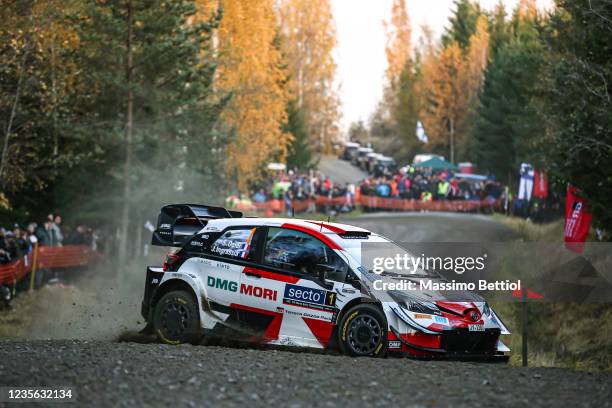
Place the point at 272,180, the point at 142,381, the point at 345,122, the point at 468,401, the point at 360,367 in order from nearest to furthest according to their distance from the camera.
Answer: the point at 468,401, the point at 142,381, the point at 360,367, the point at 272,180, the point at 345,122

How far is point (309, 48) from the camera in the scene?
256 feet

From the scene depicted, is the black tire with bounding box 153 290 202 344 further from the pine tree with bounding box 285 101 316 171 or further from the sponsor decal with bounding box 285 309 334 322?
the pine tree with bounding box 285 101 316 171

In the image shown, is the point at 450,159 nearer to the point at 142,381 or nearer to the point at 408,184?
the point at 408,184

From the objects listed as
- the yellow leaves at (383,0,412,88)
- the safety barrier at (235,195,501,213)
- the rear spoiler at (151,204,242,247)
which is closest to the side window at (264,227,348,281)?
the rear spoiler at (151,204,242,247)

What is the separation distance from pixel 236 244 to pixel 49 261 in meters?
13.1

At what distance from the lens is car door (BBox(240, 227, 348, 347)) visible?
38.8 ft

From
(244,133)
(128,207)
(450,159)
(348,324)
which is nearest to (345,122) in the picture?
(450,159)

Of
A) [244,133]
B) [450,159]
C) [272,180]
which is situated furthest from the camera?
[450,159]

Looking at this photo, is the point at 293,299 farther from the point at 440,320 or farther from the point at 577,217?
the point at 577,217

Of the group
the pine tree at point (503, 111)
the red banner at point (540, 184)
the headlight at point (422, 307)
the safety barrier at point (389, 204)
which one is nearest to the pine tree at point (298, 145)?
the pine tree at point (503, 111)

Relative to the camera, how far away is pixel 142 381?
902cm

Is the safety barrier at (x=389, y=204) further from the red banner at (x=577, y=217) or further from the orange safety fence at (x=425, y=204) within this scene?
the red banner at (x=577, y=217)

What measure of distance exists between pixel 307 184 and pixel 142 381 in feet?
143

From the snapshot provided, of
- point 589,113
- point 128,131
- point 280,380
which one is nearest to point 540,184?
point 128,131
